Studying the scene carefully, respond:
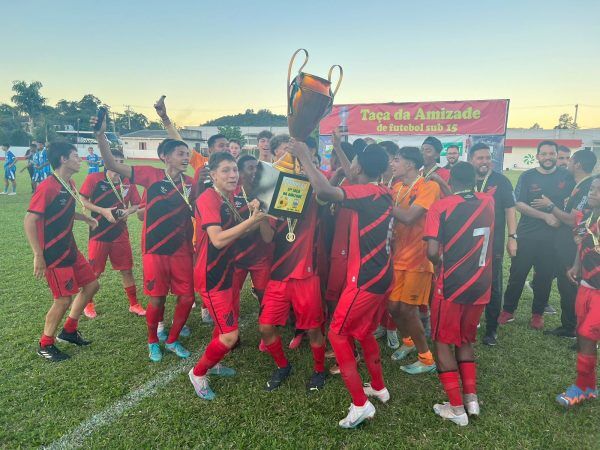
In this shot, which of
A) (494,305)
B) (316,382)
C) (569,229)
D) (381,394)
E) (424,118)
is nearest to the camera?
(381,394)

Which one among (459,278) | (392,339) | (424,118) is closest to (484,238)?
(459,278)

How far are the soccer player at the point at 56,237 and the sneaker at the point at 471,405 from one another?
4.16m

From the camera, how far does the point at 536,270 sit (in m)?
5.46

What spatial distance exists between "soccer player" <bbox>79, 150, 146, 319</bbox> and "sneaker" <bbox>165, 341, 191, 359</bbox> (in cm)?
134

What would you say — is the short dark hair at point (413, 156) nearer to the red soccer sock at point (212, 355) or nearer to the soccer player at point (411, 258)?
the soccer player at point (411, 258)

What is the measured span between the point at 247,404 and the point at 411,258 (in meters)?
2.11

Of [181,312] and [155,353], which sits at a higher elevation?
[181,312]

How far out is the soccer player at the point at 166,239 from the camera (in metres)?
4.26

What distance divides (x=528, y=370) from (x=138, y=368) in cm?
416

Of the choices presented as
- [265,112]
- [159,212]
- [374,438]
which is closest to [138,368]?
[159,212]

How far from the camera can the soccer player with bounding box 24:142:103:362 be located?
13.5ft

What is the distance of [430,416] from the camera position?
336 cm

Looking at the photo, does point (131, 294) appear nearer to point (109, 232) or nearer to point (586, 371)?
point (109, 232)

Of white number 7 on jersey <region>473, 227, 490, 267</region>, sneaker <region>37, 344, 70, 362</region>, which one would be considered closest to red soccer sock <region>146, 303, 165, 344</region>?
sneaker <region>37, 344, 70, 362</region>
